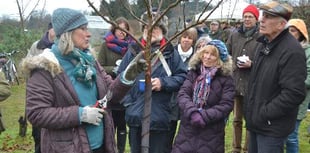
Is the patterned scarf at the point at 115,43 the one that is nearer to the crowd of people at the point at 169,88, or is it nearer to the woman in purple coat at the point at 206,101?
the crowd of people at the point at 169,88

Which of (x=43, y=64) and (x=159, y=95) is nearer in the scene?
(x=43, y=64)

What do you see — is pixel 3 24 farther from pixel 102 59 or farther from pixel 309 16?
pixel 102 59

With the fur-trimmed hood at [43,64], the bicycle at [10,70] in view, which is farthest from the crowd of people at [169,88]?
the bicycle at [10,70]

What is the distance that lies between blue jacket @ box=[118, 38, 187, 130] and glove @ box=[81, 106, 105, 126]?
56.1 inches

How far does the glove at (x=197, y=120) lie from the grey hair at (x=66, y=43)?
5.16ft

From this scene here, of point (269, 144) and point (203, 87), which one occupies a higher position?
point (203, 87)

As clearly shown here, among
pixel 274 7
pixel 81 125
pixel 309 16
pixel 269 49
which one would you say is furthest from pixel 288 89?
pixel 309 16

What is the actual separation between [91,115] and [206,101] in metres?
1.64

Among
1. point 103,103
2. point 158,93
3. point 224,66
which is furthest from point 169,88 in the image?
point 103,103

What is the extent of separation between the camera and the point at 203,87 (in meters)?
4.07

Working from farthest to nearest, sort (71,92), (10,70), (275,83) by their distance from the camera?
(10,70) < (275,83) < (71,92)

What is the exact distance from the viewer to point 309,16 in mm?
11273

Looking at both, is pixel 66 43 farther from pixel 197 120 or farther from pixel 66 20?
pixel 197 120

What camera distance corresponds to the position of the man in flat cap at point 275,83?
131 inches
